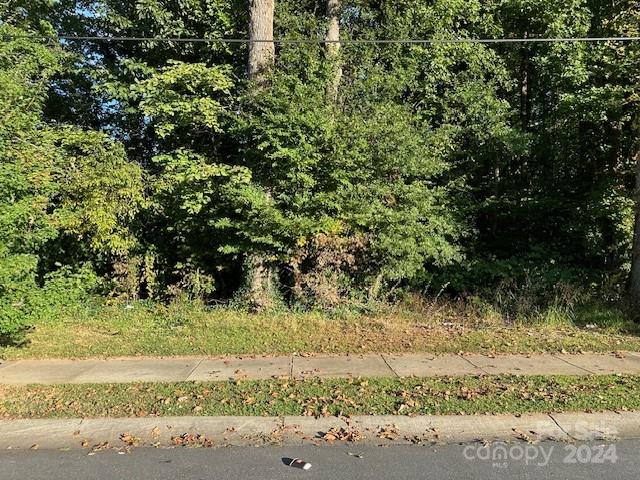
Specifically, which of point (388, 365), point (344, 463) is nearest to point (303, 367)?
point (388, 365)

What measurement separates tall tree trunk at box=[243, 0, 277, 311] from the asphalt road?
597cm

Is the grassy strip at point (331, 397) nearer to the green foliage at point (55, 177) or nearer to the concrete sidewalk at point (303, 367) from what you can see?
the concrete sidewalk at point (303, 367)

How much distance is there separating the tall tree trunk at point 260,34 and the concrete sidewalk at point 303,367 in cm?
615

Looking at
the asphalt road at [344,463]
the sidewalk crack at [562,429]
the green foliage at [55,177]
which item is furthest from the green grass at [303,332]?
the asphalt road at [344,463]

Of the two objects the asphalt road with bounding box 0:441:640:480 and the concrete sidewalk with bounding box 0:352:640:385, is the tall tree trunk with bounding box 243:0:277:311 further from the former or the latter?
the asphalt road with bounding box 0:441:640:480

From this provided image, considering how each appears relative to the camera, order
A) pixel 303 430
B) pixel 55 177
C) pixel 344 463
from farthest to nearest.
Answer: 1. pixel 55 177
2. pixel 303 430
3. pixel 344 463

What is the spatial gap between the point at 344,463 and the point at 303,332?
485cm

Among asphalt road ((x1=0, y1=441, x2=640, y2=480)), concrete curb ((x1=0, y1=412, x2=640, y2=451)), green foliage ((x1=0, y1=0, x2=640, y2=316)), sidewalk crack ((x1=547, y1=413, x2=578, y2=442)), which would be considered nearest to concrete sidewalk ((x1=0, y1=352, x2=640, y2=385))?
concrete curb ((x1=0, y1=412, x2=640, y2=451))

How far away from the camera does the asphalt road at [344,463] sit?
4.39 meters

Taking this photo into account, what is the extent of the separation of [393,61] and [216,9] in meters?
4.10

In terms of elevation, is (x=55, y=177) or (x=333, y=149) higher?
(x=333, y=149)

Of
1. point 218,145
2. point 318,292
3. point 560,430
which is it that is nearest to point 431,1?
point 218,145

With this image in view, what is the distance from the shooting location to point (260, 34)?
11.4m

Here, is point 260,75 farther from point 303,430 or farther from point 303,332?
point 303,430
